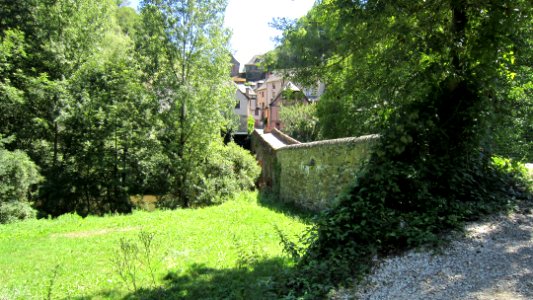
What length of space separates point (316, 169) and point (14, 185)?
33.9 feet

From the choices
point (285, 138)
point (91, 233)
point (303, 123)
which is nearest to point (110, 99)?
point (91, 233)

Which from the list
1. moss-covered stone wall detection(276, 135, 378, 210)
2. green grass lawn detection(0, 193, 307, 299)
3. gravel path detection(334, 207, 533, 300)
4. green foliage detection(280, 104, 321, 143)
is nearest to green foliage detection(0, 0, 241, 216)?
moss-covered stone wall detection(276, 135, 378, 210)

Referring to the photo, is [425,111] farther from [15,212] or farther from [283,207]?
[15,212]

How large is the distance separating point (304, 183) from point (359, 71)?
23.1 feet

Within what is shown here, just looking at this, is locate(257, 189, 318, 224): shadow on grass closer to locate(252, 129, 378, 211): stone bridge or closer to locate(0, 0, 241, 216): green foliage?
locate(252, 129, 378, 211): stone bridge

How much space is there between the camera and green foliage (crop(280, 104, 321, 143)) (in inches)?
1184

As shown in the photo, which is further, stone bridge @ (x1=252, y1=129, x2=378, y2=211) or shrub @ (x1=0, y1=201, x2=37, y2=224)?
shrub @ (x1=0, y1=201, x2=37, y2=224)

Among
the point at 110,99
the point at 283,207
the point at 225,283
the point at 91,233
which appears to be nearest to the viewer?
the point at 225,283

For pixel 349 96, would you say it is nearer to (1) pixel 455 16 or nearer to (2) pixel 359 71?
(2) pixel 359 71

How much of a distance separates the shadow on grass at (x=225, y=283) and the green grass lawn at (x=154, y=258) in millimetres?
13

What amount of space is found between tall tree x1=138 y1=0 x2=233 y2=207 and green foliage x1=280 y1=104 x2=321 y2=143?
466 inches

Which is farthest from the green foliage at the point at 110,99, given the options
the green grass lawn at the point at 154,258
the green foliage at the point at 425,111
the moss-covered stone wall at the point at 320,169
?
the green foliage at the point at 425,111

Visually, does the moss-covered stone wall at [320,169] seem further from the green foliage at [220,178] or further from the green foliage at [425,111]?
the green foliage at [220,178]

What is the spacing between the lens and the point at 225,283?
5383 mm
